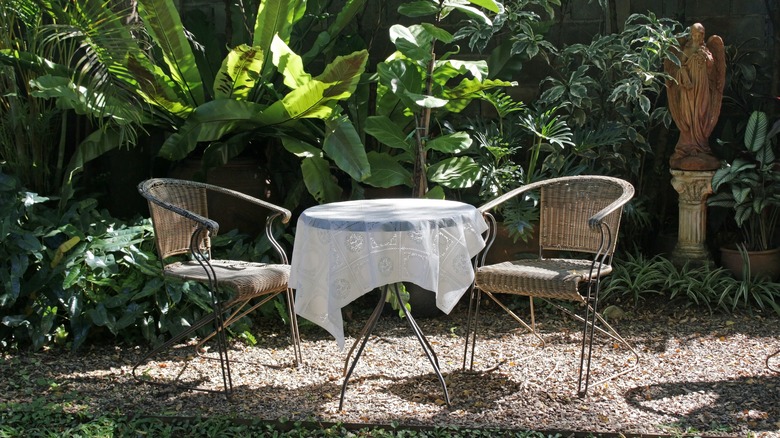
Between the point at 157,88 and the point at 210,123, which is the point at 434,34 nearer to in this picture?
the point at 210,123

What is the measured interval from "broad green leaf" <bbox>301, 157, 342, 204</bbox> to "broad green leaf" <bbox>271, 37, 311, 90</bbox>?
0.47 meters

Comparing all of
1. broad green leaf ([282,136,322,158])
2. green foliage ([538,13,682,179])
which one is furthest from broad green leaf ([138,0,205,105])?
green foliage ([538,13,682,179])

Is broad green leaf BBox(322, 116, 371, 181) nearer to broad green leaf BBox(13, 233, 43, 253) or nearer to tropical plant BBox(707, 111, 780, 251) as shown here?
broad green leaf BBox(13, 233, 43, 253)

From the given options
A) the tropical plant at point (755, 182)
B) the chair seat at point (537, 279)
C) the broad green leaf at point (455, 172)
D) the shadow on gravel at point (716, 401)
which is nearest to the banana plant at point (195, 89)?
the broad green leaf at point (455, 172)

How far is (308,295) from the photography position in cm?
399

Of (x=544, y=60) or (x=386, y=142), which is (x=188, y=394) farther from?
(x=544, y=60)

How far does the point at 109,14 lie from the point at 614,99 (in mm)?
2969

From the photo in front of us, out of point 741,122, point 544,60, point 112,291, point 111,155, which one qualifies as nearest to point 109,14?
point 111,155

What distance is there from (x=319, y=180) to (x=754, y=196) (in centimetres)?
265

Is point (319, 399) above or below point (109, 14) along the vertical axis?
below

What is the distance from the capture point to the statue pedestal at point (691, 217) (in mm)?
5969

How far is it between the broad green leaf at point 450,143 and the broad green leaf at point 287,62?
806 mm

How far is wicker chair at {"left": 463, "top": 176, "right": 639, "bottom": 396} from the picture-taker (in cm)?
423

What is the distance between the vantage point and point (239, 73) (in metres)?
5.55
